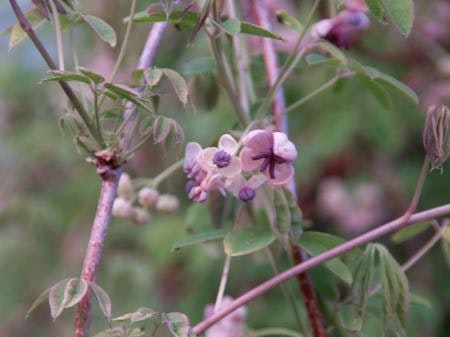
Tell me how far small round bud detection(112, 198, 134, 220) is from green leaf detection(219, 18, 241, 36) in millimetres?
293

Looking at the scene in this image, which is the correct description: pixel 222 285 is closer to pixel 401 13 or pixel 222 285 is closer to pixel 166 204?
pixel 166 204

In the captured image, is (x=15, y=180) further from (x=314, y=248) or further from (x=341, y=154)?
(x=314, y=248)

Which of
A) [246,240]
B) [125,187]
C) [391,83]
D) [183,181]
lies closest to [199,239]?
[246,240]

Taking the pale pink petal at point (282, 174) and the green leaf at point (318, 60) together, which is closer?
the pale pink petal at point (282, 174)

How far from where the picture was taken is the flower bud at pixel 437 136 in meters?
0.82

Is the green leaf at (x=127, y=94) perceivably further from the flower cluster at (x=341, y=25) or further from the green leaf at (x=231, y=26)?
the flower cluster at (x=341, y=25)

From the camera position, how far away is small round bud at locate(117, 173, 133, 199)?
1.06 metres

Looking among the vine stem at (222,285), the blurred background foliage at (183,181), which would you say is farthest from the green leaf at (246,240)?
the blurred background foliage at (183,181)

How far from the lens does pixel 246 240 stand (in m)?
0.94

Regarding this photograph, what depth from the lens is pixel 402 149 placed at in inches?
93.2

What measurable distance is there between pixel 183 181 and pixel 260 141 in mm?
1568

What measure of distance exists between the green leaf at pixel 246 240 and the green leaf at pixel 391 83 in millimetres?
190

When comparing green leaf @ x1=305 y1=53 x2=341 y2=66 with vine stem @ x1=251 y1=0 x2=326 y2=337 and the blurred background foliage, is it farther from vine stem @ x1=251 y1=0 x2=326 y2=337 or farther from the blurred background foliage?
the blurred background foliage

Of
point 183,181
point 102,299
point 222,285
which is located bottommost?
point 183,181
